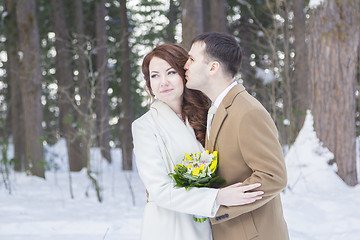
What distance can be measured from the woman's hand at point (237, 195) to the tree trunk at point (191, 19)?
5283mm

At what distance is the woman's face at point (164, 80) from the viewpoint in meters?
2.39

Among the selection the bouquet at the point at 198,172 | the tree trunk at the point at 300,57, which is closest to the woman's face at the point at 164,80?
the bouquet at the point at 198,172

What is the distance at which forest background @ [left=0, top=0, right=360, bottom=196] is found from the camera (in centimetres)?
607

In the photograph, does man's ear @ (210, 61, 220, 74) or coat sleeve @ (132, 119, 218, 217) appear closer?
coat sleeve @ (132, 119, 218, 217)

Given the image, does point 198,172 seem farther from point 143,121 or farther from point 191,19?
point 191,19

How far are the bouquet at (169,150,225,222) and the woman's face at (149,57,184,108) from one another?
1.58 ft

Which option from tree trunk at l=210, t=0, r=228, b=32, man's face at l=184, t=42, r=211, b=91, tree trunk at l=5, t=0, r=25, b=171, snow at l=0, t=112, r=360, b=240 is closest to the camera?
man's face at l=184, t=42, r=211, b=91

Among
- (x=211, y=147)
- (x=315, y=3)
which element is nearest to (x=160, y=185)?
(x=211, y=147)

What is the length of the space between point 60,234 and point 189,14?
14.4ft

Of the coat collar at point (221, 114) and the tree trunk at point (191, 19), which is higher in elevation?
the tree trunk at point (191, 19)

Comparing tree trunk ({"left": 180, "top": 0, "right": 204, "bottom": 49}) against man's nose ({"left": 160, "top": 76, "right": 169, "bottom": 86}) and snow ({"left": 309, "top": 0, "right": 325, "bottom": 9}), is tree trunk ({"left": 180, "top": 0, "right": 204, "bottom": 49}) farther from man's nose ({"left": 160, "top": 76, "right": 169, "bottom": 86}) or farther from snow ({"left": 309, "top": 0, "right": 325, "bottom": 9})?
man's nose ({"left": 160, "top": 76, "right": 169, "bottom": 86})

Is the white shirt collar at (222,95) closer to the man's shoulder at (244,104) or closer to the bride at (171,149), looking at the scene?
the man's shoulder at (244,104)

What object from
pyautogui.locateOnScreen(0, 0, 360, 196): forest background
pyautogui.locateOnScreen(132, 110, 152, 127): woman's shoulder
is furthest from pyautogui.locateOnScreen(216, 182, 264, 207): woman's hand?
pyautogui.locateOnScreen(0, 0, 360, 196): forest background

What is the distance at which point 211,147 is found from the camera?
213 cm
